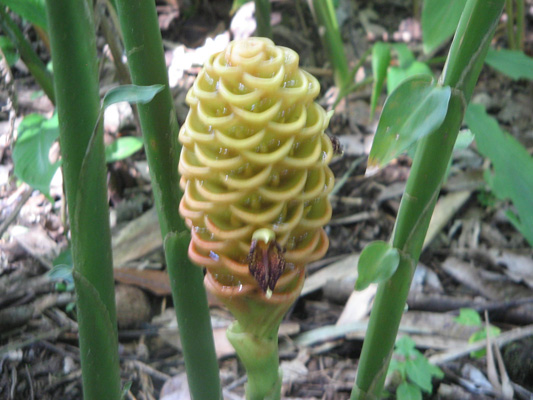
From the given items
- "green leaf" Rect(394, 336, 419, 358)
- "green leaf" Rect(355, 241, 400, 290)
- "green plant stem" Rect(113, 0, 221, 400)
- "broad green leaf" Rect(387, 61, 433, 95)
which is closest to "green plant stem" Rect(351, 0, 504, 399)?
"green leaf" Rect(355, 241, 400, 290)

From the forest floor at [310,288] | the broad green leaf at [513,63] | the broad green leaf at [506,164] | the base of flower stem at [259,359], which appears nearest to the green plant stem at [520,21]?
the forest floor at [310,288]

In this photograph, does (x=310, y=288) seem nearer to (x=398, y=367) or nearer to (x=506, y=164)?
(x=398, y=367)

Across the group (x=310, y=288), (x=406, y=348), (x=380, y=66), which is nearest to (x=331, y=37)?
(x=380, y=66)

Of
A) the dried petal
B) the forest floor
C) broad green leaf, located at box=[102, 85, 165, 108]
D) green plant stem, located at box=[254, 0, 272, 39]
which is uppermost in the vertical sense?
broad green leaf, located at box=[102, 85, 165, 108]

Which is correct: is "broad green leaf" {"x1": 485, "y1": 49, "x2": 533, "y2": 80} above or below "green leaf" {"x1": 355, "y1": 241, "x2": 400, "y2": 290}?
below

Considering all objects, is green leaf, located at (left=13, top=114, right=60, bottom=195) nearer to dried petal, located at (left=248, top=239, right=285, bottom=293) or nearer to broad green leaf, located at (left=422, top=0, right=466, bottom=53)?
dried petal, located at (left=248, top=239, right=285, bottom=293)
